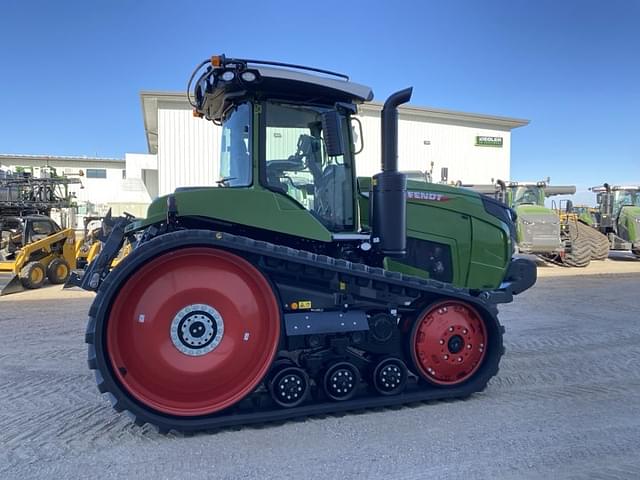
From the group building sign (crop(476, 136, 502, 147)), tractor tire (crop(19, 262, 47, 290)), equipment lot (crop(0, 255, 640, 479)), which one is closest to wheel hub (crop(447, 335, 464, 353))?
equipment lot (crop(0, 255, 640, 479))

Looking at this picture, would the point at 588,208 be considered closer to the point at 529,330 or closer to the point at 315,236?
the point at 529,330

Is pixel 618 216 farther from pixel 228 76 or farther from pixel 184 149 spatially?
pixel 228 76

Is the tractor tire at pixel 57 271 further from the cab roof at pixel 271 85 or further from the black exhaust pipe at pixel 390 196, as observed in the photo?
the black exhaust pipe at pixel 390 196

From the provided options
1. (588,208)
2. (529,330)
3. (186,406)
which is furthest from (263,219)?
(588,208)

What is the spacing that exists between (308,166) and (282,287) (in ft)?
3.45

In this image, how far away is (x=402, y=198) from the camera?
14.2 feet

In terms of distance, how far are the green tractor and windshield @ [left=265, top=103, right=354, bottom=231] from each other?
17331 mm

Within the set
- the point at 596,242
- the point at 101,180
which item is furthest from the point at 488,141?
the point at 101,180

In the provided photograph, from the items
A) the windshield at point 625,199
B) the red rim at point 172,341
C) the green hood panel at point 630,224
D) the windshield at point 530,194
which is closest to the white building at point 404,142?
the windshield at point 530,194

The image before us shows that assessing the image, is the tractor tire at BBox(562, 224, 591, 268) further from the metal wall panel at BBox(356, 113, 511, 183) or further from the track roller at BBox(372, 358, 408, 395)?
the track roller at BBox(372, 358, 408, 395)

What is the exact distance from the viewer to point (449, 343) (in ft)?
14.8

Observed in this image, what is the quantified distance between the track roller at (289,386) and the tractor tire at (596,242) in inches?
610

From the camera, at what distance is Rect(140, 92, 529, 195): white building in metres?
23.7

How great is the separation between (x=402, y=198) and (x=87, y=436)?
3.06m
